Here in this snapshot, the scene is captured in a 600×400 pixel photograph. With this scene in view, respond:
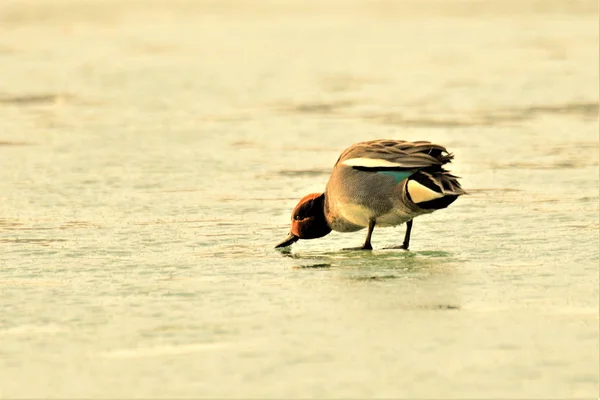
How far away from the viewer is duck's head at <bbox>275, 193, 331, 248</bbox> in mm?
8227

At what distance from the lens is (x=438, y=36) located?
791 inches

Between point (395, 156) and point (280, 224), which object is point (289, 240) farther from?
point (395, 156)

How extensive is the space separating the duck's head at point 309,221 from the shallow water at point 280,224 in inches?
5.6

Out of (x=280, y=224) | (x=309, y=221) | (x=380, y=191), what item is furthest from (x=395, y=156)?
(x=280, y=224)

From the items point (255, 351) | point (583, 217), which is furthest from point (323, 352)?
point (583, 217)

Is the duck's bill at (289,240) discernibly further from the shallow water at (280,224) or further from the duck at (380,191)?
the shallow water at (280,224)

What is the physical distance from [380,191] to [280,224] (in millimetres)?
1182

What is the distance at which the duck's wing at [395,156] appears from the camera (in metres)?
7.64

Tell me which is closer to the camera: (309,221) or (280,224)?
(309,221)

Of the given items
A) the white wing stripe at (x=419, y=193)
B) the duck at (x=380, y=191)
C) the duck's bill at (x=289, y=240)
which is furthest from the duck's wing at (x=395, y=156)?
the duck's bill at (x=289, y=240)

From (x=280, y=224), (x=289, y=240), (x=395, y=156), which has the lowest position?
(x=280, y=224)

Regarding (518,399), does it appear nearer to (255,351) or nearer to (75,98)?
(255,351)

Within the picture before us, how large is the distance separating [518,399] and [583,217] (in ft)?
12.8

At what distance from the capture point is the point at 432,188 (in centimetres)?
761
